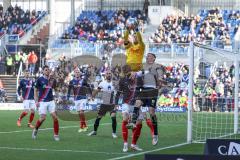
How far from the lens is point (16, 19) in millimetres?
52719

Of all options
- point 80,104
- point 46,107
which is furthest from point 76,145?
point 80,104

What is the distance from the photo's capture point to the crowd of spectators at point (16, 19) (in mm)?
51125

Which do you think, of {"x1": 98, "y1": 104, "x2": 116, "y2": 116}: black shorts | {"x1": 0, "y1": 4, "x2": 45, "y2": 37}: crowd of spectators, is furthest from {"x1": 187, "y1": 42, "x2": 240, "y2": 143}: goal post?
{"x1": 0, "y1": 4, "x2": 45, "y2": 37}: crowd of spectators

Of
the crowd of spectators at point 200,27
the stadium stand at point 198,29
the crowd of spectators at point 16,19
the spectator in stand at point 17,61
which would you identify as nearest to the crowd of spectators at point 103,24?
the crowd of spectators at point 200,27

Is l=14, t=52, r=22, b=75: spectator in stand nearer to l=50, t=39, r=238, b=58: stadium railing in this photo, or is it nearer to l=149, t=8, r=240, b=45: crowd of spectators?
l=50, t=39, r=238, b=58: stadium railing

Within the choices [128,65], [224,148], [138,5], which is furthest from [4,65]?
[224,148]

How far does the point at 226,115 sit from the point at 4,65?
2000 centimetres

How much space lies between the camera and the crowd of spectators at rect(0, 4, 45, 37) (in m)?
51.1

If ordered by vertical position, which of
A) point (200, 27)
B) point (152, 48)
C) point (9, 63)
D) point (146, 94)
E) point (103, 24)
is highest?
point (103, 24)

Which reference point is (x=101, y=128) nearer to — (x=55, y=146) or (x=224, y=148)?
(x=55, y=146)

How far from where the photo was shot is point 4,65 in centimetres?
4631

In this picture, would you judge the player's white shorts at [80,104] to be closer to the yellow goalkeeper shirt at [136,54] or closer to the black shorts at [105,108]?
the black shorts at [105,108]

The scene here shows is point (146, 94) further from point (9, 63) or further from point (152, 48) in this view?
point (9, 63)

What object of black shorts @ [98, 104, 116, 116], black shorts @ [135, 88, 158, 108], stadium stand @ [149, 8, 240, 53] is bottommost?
black shorts @ [98, 104, 116, 116]
